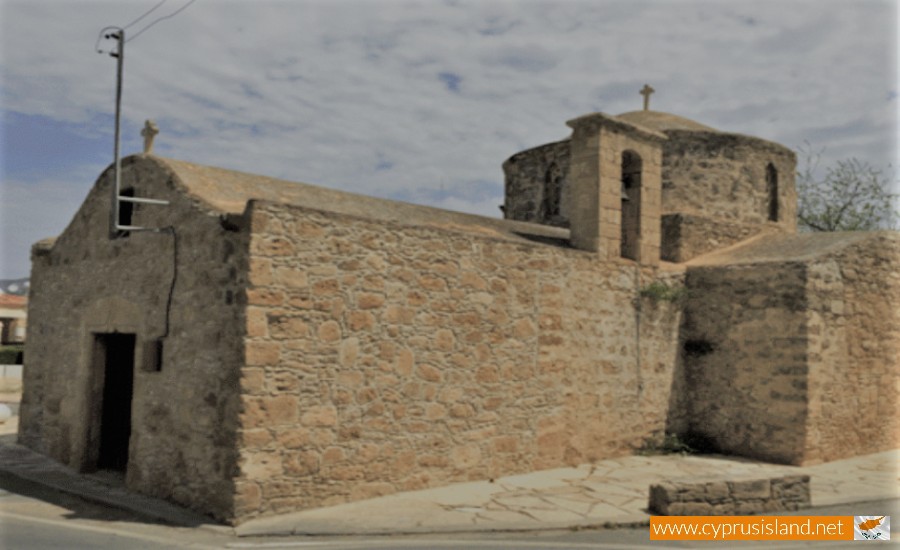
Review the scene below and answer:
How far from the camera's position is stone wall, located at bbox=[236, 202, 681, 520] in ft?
22.1

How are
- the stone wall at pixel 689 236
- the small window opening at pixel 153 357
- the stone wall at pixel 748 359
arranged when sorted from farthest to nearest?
the stone wall at pixel 689 236 < the stone wall at pixel 748 359 < the small window opening at pixel 153 357

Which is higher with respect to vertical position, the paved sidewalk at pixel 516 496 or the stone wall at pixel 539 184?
the stone wall at pixel 539 184

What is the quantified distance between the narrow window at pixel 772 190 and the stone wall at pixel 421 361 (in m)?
5.91

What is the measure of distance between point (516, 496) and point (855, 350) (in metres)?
6.33

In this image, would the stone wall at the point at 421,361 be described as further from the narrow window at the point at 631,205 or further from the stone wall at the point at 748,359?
the stone wall at the point at 748,359

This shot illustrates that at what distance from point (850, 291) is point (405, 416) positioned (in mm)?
7288

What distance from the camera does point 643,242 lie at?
10.7 meters

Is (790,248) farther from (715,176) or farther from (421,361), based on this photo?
(421,361)

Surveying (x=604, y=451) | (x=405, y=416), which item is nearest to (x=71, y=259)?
(x=405, y=416)

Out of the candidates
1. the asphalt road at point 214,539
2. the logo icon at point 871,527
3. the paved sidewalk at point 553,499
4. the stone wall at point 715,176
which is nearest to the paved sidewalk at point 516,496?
the paved sidewalk at point 553,499

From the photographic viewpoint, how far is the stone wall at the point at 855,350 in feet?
33.3

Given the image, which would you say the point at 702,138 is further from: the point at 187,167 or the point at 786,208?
the point at 187,167

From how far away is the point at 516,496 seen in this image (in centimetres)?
768

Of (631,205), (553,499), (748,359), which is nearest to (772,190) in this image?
(631,205)
